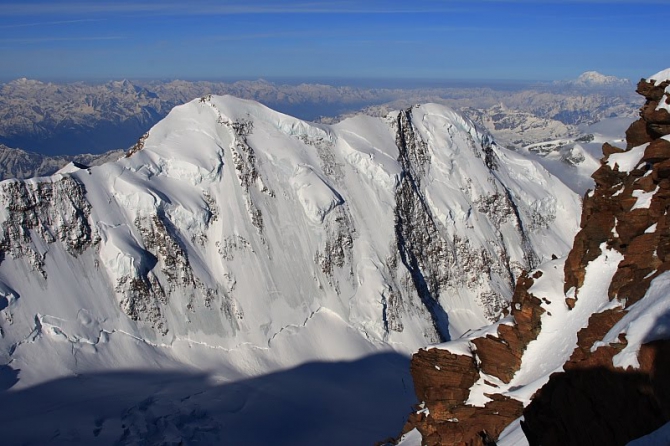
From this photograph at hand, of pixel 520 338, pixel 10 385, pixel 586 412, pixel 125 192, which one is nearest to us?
pixel 586 412

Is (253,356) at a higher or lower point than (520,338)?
lower

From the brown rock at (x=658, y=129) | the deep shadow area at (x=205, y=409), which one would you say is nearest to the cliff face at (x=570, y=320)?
the brown rock at (x=658, y=129)

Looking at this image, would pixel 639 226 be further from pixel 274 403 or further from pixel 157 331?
pixel 157 331

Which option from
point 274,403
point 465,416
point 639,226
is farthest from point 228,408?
point 639,226

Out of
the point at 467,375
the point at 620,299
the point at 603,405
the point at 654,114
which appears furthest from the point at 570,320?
the point at 603,405

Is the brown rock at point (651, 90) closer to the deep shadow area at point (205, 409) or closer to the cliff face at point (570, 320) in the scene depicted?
the cliff face at point (570, 320)

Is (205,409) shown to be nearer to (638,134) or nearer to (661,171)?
(638,134)
